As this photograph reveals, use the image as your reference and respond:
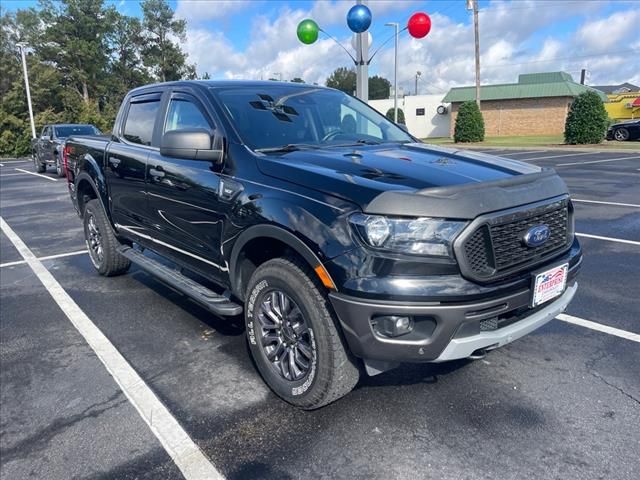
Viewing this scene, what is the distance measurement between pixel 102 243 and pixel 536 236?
4585 millimetres

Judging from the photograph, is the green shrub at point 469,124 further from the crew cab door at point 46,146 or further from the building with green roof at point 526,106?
the crew cab door at point 46,146

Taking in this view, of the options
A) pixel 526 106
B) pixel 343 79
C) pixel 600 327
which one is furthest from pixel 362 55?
pixel 343 79

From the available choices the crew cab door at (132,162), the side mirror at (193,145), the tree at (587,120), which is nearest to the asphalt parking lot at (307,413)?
the crew cab door at (132,162)

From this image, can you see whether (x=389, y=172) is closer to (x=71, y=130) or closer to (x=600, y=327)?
(x=600, y=327)

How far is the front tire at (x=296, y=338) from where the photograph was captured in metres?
2.69

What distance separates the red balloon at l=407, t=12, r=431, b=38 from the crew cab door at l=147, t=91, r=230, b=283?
27.9 feet

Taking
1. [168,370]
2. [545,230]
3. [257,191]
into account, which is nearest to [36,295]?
[168,370]

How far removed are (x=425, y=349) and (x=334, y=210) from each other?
833mm

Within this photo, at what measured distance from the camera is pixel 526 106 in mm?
41344

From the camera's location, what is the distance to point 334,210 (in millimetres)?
2572

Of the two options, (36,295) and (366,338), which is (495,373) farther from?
(36,295)

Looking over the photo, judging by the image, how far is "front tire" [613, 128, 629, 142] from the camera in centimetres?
2794

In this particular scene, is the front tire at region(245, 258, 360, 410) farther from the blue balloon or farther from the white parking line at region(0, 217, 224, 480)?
the blue balloon

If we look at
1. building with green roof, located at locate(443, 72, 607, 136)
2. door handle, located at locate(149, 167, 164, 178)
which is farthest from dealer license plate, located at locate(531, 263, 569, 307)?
building with green roof, located at locate(443, 72, 607, 136)
